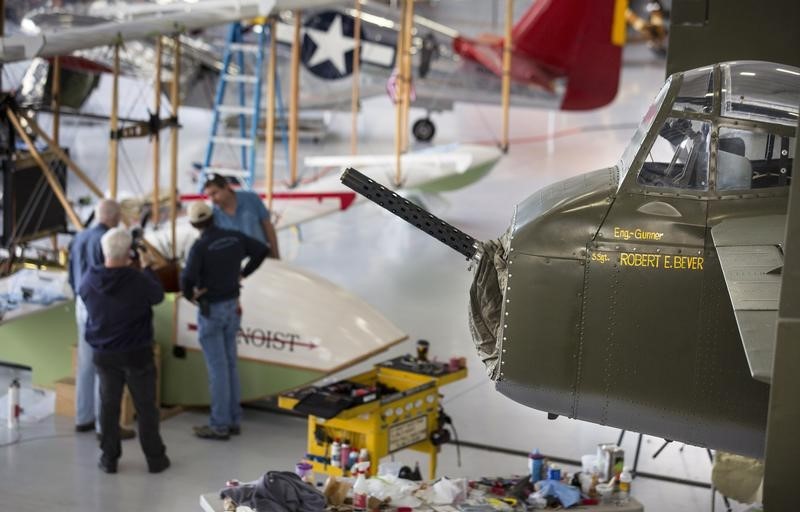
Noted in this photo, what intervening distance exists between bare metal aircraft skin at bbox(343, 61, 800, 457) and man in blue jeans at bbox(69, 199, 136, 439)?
159 inches

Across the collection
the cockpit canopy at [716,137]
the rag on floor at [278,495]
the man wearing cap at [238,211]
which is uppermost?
the cockpit canopy at [716,137]

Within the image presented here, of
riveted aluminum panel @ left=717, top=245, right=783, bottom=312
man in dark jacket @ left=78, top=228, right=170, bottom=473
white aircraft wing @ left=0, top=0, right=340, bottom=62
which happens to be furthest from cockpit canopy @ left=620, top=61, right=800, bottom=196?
white aircraft wing @ left=0, top=0, right=340, bottom=62

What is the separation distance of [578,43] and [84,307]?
1184 cm

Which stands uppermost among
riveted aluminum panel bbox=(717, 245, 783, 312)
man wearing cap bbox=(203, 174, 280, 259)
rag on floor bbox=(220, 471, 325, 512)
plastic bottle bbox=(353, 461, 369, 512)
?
riveted aluminum panel bbox=(717, 245, 783, 312)

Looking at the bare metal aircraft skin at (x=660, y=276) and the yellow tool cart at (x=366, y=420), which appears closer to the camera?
the bare metal aircraft skin at (x=660, y=276)

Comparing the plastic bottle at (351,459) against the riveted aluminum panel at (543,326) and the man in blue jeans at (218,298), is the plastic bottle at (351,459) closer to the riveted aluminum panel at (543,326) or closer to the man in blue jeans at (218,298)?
the man in blue jeans at (218,298)

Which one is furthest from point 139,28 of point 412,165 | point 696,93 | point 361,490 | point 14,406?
point 696,93

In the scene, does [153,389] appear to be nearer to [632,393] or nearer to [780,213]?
[632,393]

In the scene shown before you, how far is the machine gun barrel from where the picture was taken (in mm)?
4402

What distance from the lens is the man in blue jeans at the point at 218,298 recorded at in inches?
299

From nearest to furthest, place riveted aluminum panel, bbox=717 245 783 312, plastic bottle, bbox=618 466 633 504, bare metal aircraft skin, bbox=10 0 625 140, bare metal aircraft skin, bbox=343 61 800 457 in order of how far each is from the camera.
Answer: riveted aluminum panel, bbox=717 245 783 312, bare metal aircraft skin, bbox=343 61 800 457, plastic bottle, bbox=618 466 633 504, bare metal aircraft skin, bbox=10 0 625 140

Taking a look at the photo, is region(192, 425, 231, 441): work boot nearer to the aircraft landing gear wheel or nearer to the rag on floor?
the rag on floor

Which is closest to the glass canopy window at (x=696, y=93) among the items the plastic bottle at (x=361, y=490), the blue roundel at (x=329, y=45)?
the plastic bottle at (x=361, y=490)

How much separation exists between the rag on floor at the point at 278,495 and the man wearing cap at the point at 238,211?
3.32 meters
